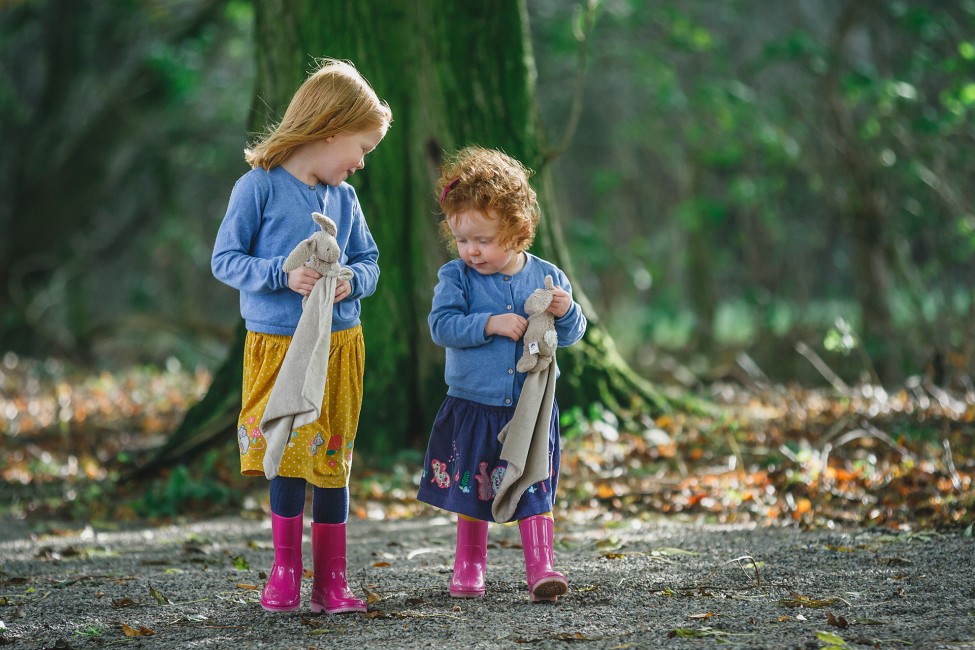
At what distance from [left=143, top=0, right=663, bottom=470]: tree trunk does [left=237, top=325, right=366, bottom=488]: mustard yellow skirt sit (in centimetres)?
269

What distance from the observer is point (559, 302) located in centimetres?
363

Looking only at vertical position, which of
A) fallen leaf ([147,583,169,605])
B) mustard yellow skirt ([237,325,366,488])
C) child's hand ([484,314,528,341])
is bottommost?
fallen leaf ([147,583,169,605])

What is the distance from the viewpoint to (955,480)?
16.4 feet

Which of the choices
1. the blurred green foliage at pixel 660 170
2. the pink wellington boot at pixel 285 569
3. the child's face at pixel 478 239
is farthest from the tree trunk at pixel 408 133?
the blurred green foliage at pixel 660 170

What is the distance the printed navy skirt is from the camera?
364 cm

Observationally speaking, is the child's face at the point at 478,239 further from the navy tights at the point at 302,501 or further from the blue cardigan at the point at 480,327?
the navy tights at the point at 302,501

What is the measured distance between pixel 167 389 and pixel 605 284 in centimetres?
872

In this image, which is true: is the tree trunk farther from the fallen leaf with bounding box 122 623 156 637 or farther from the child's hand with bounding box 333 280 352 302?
the fallen leaf with bounding box 122 623 156 637

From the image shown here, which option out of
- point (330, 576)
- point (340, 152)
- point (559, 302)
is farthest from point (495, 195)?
point (330, 576)

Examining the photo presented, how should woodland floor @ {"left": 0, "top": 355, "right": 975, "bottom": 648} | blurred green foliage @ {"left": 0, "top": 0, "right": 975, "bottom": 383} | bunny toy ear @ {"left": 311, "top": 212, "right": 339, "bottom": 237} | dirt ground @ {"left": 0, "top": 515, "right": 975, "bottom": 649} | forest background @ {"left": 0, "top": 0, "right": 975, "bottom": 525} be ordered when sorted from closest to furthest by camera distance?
dirt ground @ {"left": 0, "top": 515, "right": 975, "bottom": 649} < woodland floor @ {"left": 0, "top": 355, "right": 975, "bottom": 648} < bunny toy ear @ {"left": 311, "top": 212, "right": 339, "bottom": 237} < forest background @ {"left": 0, "top": 0, "right": 975, "bottom": 525} < blurred green foliage @ {"left": 0, "top": 0, "right": 975, "bottom": 383}

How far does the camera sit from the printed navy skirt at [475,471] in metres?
3.64

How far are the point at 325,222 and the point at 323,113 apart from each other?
0.35 metres

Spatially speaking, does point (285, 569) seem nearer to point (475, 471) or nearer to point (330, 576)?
point (330, 576)

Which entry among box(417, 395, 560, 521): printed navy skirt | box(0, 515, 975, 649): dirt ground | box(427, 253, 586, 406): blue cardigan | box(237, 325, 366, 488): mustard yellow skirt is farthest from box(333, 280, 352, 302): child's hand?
box(0, 515, 975, 649): dirt ground
